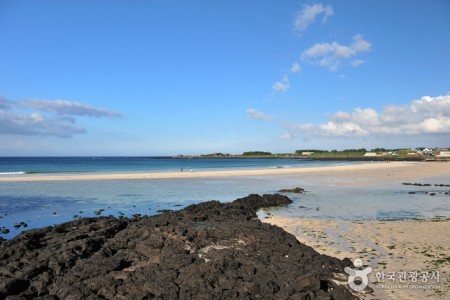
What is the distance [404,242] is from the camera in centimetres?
1247

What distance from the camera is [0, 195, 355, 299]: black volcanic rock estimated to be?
24.6ft

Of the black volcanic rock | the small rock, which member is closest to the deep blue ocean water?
the black volcanic rock

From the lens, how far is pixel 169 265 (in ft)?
28.6

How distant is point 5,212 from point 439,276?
66.6ft

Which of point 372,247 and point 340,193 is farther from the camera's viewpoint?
point 340,193

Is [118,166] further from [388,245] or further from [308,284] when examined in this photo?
[308,284]

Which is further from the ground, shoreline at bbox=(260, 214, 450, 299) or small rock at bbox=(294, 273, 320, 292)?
small rock at bbox=(294, 273, 320, 292)

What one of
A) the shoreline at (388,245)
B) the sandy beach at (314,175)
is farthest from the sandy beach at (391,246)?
the sandy beach at (314,175)

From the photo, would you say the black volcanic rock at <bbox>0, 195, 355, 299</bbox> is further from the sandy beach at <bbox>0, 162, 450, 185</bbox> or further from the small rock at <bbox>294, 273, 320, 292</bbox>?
the sandy beach at <bbox>0, 162, 450, 185</bbox>

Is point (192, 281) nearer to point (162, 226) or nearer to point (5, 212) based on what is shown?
point (162, 226)

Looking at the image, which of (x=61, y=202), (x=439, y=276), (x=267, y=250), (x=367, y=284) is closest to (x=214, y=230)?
(x=267, y=250)

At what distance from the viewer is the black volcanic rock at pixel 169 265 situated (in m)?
7.49

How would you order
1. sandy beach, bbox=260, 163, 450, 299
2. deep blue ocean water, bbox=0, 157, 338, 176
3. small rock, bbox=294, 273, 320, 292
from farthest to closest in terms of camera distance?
deep blue ocean water, bbox=0, 157, 338, 176 → sandy beach, bbox=260, 163, 450, 299 → small rock, bbox=294, 273, 320, 292

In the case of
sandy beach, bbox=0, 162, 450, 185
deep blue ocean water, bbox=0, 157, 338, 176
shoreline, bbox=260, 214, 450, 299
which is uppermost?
deep blue ocean water, bbox=0, 157, 338, 176
